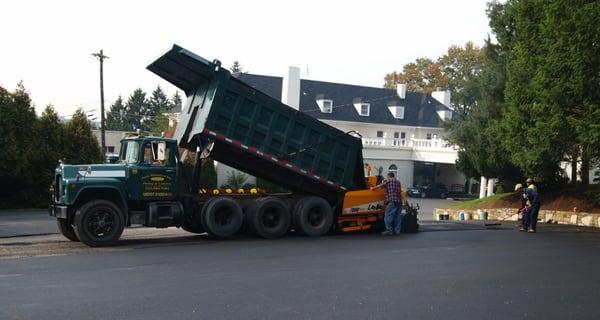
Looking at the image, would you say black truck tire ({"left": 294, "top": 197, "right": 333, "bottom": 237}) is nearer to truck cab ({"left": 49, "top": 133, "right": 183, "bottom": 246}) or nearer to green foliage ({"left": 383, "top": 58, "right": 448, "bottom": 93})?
truck cab ({"left": 49, "top": 133, "right": 183, "bottom": 246})

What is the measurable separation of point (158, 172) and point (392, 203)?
6.01 m

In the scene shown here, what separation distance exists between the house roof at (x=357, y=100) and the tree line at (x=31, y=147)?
26.6 metres

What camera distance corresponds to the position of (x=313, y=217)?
16.5 meters

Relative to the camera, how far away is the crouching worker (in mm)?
16703

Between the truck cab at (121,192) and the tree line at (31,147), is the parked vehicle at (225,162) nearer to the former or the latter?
the truck cab at (121,192)

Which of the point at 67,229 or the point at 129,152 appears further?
the point at 129,152

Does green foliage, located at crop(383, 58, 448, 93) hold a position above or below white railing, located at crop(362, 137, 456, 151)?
above

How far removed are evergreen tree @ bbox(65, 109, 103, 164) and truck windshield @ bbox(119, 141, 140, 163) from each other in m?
14.4

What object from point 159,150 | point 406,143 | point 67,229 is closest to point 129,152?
point 159,150

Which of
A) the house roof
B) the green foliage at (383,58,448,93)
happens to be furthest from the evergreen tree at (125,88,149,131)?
the house roof

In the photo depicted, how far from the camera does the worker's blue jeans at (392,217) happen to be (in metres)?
16.8

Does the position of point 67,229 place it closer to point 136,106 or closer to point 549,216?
point 549,216

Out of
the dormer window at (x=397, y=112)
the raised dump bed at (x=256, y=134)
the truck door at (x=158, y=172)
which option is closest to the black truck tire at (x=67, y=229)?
the truck door at (x=158, y=172)

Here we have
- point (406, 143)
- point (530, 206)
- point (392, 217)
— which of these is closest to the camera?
point (392, 217)
